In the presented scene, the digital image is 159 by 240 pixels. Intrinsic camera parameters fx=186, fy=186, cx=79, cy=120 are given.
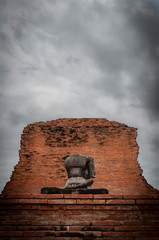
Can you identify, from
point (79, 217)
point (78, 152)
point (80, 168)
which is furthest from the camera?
point (78, 152)

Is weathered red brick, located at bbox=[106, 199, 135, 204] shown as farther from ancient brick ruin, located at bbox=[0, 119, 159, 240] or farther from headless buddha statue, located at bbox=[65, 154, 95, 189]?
headless buddha statue, located at bbox=[65, 154, 95, 189]

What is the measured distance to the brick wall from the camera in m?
8.07

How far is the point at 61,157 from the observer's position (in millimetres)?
8750

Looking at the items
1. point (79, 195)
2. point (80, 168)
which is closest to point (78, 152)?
point (80, 168)

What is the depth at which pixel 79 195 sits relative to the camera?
2.47 metres

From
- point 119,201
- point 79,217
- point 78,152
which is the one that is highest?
point 78,152

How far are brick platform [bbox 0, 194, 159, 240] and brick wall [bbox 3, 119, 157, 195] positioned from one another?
573 centimetres

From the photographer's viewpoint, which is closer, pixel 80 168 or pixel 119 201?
pixel 119 201

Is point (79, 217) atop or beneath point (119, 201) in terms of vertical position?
beneath

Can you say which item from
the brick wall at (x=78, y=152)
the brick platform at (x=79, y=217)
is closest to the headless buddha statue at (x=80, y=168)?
the brick platform at (x=79, y=217)

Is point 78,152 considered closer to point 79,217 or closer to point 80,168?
point 80,168

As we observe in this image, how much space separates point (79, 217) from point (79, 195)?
0.26m

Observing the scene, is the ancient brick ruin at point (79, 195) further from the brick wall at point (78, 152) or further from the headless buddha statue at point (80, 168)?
the headless buddha statue at point (80, 168)

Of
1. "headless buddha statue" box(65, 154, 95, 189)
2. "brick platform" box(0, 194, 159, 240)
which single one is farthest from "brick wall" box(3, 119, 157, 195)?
"brick platform" box(0, 194, 159, 240)
